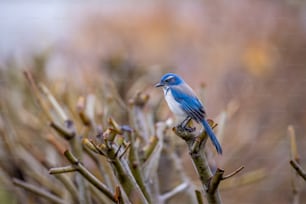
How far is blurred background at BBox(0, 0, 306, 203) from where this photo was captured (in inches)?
105

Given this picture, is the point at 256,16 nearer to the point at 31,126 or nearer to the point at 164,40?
the point at 164,40

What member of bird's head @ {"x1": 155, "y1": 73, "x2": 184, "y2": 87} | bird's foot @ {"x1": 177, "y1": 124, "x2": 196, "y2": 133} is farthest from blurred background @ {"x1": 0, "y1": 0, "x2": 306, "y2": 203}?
bird's foot @ {"x1": 177, "y1": 124, "x2": 196, "y2": 133}

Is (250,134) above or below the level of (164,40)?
below

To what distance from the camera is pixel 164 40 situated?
15.8 ft

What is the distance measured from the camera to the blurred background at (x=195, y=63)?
105 inches

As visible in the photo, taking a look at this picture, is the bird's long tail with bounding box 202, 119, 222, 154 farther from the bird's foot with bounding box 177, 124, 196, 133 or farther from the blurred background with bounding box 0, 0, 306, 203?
the blurred background with bounding box 0, 0, 306, 203

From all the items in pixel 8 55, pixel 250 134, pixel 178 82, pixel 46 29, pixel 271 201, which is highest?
pixel 46 29

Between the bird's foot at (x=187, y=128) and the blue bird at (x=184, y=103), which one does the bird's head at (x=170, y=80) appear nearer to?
the blue bird at (x=184, y=103)

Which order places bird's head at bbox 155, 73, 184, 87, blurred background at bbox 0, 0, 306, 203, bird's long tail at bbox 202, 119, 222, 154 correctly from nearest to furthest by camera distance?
bird's long tail at bbox 202, 119, 222, 154 → bird's head at bbox 155, 73, 184, 87 → blurred background at bbox 0, 0, 306, 203

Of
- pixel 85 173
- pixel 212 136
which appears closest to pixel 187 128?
pixel 212 136

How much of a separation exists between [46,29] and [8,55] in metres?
1.48

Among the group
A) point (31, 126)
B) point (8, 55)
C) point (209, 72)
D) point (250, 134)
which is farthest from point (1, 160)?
point (209, 72)

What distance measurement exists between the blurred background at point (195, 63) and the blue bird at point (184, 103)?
0.47 meters

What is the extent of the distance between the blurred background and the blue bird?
0.47m
